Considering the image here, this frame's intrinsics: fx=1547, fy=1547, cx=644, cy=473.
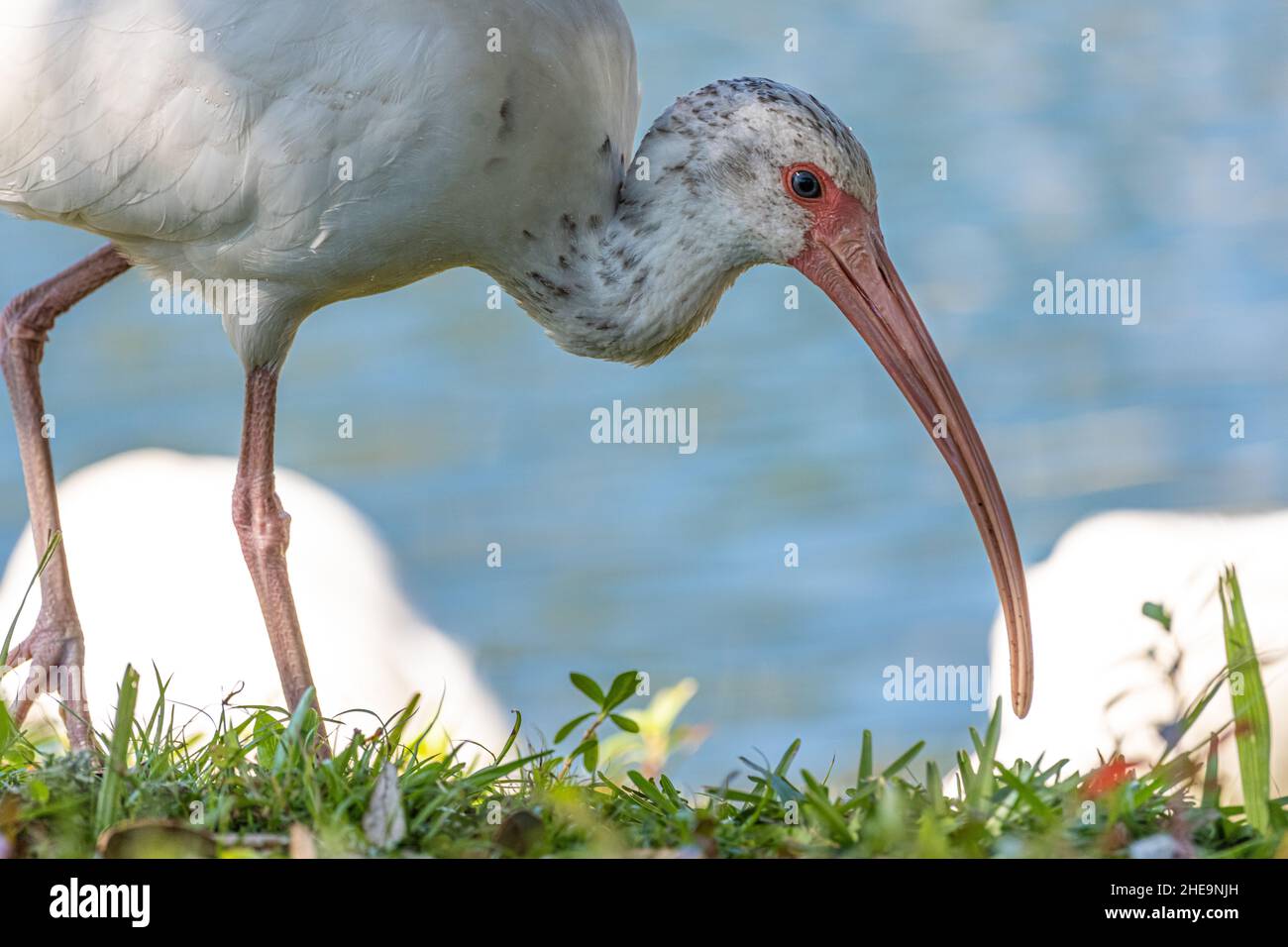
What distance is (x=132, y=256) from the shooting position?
4254mm

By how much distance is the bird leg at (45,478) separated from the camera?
4.14 m

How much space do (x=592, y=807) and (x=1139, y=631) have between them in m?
3.99

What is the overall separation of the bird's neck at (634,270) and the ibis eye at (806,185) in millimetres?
212

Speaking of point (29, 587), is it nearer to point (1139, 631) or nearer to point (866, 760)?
point (866, 760)

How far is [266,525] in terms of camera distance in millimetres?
4453

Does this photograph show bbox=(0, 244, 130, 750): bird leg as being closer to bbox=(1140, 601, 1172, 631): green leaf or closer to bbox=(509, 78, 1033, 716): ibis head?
bbox=(509, 78, 1033, 716): ibis head

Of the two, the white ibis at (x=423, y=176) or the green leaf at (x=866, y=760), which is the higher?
the white ibis at (x=423, y=176)

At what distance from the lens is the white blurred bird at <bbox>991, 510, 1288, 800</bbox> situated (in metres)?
3.64

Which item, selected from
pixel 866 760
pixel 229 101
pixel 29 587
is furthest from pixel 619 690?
pixel 229 101

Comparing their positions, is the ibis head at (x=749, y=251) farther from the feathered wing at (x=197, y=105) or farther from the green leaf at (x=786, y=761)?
the green leaf at (x=786, y=761)

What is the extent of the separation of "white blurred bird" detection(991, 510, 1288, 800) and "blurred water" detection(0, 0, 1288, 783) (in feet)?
2.50

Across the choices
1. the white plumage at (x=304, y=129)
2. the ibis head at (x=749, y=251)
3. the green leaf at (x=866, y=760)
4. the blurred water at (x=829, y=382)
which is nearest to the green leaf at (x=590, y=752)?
the green leaf at (x=866, y=760)

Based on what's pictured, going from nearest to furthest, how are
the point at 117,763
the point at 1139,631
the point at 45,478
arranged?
the point at 117,763
the point at 45,478
the point at 1139,631
